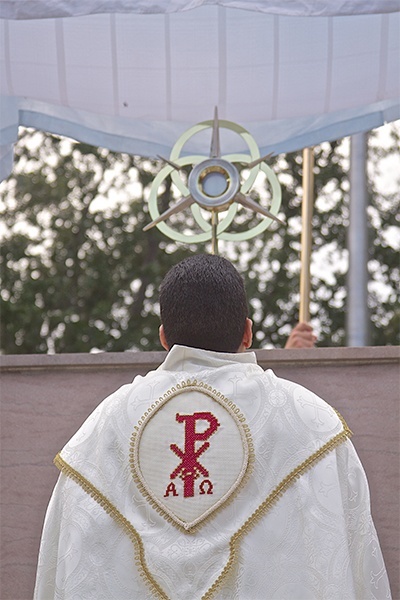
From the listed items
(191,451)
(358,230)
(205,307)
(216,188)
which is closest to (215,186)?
(216,188)

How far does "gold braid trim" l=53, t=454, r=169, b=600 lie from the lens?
2674 mm

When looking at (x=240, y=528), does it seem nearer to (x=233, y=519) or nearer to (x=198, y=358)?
(x=233, y=519)

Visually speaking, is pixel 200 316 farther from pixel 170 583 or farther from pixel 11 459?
pixel 11 459

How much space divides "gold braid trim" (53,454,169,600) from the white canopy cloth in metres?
2.09

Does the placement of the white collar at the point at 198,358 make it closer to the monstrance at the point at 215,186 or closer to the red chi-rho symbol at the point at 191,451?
the red chi-rho symbol at the point at 191,451

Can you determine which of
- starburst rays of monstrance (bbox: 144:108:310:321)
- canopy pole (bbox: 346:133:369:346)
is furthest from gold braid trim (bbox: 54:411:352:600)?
canopy pole (bbox: 346:133:369:346)

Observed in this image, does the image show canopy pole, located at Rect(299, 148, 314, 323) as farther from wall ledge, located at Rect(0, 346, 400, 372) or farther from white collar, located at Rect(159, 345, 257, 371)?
white collar, located at Rect(159, 345, 257, 371)

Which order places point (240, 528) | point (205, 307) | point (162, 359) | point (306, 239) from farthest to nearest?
1. point (306, 239)
2. point (162, 359)
3. point (205, 307)
4. point (240, 528)

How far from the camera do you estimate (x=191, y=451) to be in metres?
2.76

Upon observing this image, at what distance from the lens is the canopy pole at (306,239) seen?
4543mm

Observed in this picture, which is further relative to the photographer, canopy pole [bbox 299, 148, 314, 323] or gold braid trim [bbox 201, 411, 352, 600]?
canopy pole [bbox 299, 148, 314, 323]

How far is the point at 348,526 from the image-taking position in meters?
2.73

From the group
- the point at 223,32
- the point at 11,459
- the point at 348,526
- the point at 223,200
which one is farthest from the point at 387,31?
the point at 348,526

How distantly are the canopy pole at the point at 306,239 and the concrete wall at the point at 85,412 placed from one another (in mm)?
709
